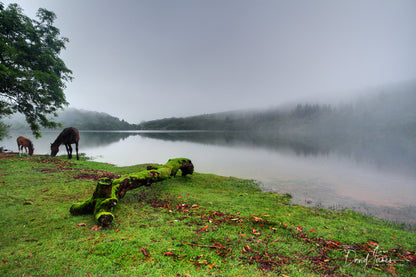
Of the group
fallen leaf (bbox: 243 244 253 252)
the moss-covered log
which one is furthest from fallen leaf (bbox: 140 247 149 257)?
fallen leaf (bbox: 243 244 253 252)

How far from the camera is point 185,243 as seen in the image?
4.15 m

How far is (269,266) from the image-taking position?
3.52 m

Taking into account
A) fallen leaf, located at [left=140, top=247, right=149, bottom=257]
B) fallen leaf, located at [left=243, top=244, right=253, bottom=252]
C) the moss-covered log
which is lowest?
fallen leaf, located at [left=243, top=244, right=253, bottom=252]

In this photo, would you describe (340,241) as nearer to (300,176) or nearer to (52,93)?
(300,176)

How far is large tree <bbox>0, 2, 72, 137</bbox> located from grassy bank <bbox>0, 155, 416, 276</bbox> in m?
13.6

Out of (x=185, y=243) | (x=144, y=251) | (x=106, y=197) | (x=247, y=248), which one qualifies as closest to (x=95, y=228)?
(x=106, y=197)

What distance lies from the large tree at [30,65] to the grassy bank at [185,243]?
44.5 feet

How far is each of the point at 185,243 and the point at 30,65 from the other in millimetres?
22830

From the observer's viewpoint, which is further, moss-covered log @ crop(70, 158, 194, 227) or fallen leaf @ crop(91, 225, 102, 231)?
moss-covered log @ crop(70, 158, 194, 227)

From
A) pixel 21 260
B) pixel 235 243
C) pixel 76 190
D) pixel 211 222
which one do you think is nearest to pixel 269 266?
pixel 235 243

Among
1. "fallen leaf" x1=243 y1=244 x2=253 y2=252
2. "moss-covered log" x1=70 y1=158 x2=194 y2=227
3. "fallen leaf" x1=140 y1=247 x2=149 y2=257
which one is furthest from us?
"moss-covered log" x1=70 y1=158 x2=194 y2=227

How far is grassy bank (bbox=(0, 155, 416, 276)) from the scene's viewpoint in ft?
10.8

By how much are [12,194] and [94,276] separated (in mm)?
7038

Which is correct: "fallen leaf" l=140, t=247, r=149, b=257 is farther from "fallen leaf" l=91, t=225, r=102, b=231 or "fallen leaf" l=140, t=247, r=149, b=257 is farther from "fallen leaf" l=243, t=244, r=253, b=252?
"fallen leaf" l=243, t=244, r=253, b=252
